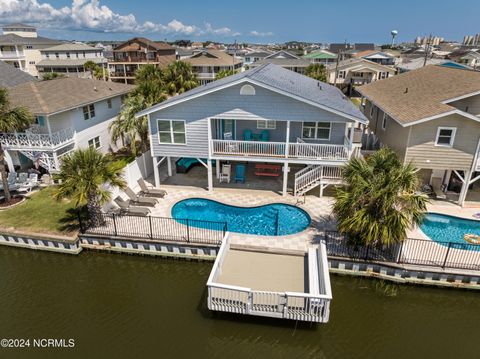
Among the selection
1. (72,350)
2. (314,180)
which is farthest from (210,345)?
(314,180)

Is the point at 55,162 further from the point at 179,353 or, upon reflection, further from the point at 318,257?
the point at 318,257

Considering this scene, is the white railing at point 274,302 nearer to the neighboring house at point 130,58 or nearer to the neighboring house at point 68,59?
the neighboring house at point 130,58

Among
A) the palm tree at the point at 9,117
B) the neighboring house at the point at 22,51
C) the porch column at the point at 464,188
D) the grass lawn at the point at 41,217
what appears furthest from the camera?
the neighboring house at the point at 22,51

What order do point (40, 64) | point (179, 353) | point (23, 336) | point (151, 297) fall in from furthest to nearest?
point (40, 64)
point (151, 297)
point (23, 336)
point (179, 353)

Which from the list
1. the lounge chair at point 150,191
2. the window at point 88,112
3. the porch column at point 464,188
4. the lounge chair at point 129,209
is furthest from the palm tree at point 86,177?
the porch column at point 464,188

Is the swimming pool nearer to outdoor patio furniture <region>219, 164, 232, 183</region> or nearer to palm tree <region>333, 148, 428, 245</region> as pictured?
outdoor patio furniture <region>219, 164, 232, 183</region>

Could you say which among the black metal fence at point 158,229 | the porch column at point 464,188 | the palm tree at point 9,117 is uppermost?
the palm tree at point 9,117
